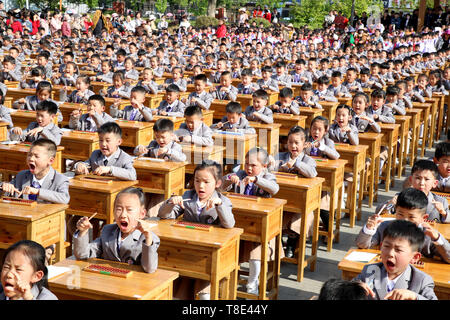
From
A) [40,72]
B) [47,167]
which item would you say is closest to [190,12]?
[40,72]

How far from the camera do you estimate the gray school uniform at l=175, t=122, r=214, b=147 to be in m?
7.75

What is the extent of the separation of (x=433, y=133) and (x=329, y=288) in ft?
32.9

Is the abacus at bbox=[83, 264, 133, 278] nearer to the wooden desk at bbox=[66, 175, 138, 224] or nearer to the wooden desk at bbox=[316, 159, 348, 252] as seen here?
the wooden desk at bbox=[66, 175, 138, 224]

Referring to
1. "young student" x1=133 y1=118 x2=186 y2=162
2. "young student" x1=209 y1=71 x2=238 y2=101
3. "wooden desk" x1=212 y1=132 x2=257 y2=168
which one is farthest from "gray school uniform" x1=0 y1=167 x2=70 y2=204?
"young student" x1=209 y1=71 x2=238 y2=101

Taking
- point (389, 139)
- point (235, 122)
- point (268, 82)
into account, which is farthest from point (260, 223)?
point (268, 82)

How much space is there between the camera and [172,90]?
999 cm

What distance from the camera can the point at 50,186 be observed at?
5.32 m

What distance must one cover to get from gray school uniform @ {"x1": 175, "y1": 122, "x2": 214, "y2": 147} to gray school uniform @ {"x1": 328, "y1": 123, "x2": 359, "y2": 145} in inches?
61.0

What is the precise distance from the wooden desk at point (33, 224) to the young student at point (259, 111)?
15.9ft

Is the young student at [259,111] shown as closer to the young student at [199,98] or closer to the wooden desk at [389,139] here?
the young student at [199,98]

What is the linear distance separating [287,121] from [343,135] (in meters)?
2.24

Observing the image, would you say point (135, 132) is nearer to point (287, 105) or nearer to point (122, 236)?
point (287, 105)
